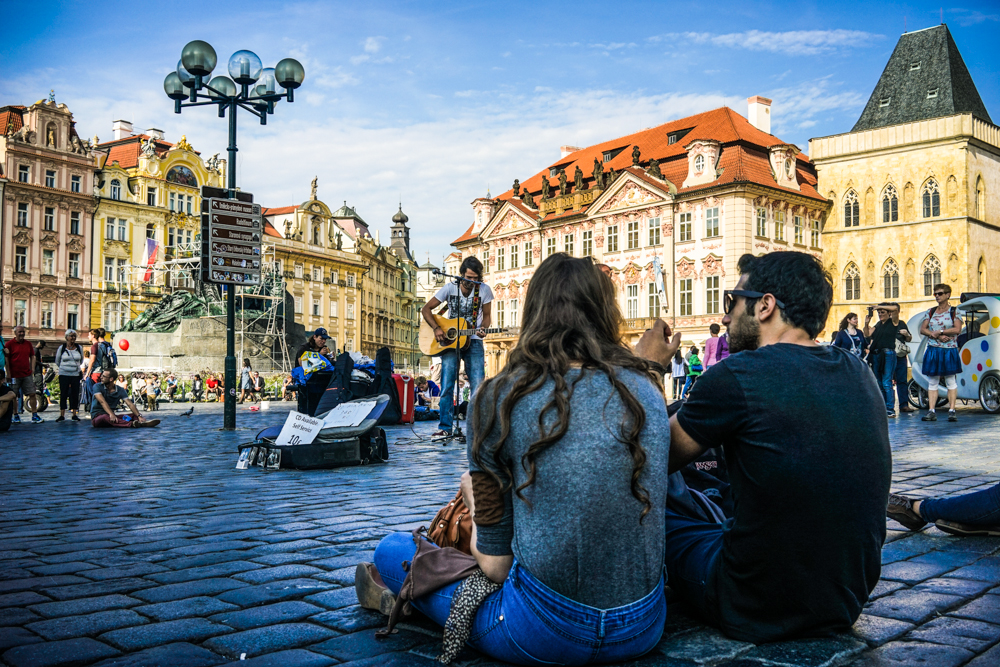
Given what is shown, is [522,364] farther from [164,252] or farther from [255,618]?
[164,252]

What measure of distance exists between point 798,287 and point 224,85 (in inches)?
494

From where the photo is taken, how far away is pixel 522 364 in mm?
2369

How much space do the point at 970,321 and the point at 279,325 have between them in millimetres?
26022

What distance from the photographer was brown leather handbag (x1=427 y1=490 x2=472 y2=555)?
2.83 m

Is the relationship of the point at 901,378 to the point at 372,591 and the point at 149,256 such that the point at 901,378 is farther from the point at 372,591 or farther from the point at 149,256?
the point at 149,256

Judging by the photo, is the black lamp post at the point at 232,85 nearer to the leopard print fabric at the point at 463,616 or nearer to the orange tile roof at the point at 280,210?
the leopard print fabric at the point at 463,616

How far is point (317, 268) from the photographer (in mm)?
72625

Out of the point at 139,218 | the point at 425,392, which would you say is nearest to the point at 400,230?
the point at 139,218

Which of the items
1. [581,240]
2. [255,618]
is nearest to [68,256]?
[581,240]

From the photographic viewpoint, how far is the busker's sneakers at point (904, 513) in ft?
14.0

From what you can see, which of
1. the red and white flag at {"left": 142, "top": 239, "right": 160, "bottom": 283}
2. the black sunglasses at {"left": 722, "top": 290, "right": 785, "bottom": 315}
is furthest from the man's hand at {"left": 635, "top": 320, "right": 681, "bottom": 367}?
the red and white flag at {"left": 142, "top": 239, "right": 160, "bottom": 283}

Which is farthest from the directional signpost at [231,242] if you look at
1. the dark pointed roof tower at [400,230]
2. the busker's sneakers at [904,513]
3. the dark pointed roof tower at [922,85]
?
the dark pointed roof tower at [400,230]

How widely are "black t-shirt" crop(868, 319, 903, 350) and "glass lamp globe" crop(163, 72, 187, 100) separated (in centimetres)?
1196

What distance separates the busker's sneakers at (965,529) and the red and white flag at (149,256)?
51498 millimetres
